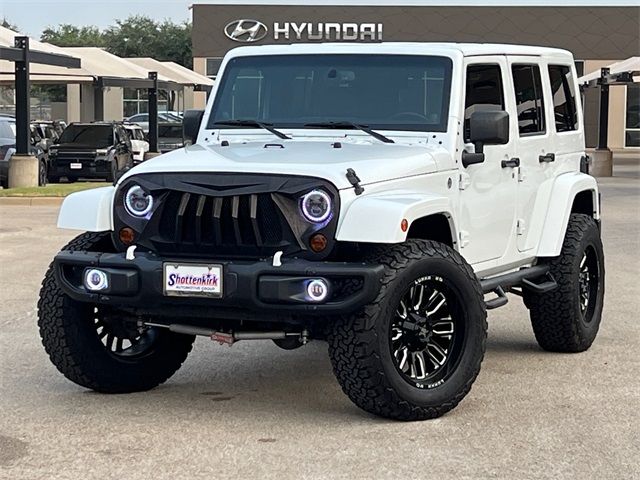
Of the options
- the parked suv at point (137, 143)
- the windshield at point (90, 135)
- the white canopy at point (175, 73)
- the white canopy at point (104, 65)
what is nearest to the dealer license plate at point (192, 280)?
the windshield at point (90, 135)

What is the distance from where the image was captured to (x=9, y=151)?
25.4 metres

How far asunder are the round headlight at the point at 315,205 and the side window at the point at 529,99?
242 cm

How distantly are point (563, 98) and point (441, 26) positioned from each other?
48.2 meters

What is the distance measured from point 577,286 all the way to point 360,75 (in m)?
2.13

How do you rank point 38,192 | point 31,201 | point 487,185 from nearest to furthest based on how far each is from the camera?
point 487,185 → point 31,201 → point 38,192

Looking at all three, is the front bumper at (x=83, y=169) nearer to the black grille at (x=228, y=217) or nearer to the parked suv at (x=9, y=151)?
the parked suv at (x=9, y=151)

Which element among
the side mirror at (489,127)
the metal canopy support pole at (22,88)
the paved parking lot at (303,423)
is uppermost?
the metal canopy support pole at (22,88)

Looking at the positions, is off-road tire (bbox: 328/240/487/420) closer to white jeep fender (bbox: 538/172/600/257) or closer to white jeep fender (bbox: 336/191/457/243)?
white jeep fender (bbox: 336/191/457/243)

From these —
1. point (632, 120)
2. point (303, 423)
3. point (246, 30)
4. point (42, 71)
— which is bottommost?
point (303, 423)

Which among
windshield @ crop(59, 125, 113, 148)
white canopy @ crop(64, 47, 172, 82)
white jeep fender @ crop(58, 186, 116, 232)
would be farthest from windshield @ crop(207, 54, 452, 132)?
white canopy @ crop(64, 47, 172, 82)

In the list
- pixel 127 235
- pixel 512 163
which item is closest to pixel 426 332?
pixel 127 235

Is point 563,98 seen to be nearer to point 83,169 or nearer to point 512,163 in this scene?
point 512,163

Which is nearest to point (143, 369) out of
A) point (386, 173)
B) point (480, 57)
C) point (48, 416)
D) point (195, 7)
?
point (48, 416)

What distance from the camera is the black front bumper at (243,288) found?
242 inches
